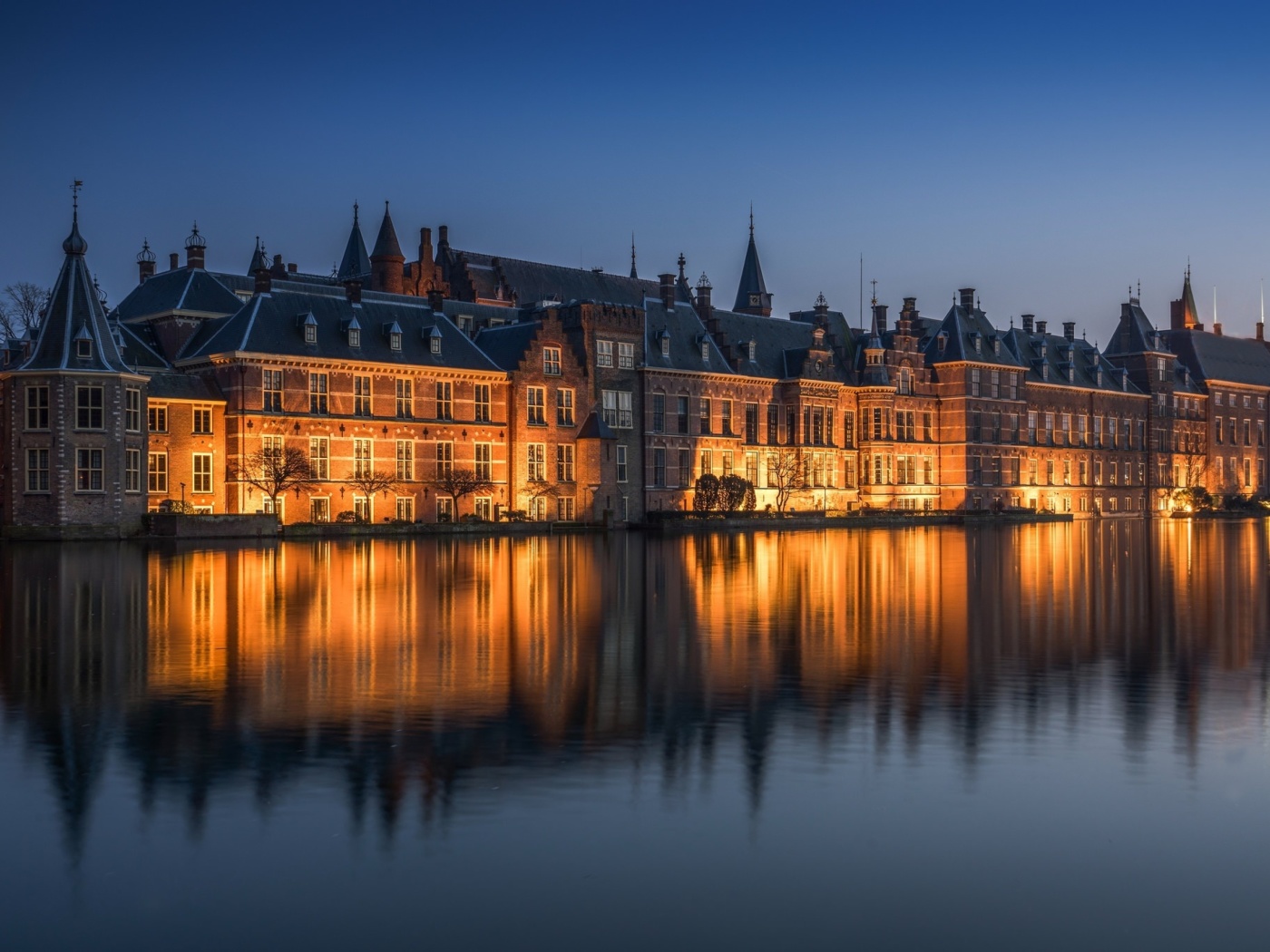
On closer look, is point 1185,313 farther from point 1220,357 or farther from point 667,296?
point 667,296

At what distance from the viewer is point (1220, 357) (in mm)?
129375

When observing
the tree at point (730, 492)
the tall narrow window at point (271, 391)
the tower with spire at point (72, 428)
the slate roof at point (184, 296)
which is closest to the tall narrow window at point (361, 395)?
the tall narrow window at point (271, 391)

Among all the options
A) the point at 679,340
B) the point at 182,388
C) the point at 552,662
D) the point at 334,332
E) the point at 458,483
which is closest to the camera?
the point at 552,662

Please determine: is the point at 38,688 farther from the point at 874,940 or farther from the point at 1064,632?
the point at 1064,632

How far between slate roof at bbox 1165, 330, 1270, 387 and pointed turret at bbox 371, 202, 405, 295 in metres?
71.4

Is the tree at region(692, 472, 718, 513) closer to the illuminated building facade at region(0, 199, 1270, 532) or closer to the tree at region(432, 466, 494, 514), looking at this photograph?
the illuminated building facade at region(0, 199, 1270, 532)

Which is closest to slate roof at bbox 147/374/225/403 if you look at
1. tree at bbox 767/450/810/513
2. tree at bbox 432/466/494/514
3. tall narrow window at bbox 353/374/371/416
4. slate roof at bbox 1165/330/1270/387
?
tall narrow window at bbox 353/374/371/416

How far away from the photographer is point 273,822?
33.4 feet

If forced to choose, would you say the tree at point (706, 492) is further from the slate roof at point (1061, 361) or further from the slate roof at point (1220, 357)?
the slate roof at point (1220, 357)

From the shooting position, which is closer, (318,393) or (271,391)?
(271,391)

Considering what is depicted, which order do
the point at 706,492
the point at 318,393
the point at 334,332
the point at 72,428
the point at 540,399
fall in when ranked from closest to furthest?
the point at 72,428 → the point at 318,393 → the point at 334,332 → the point at 540,399 → the point at 706,492

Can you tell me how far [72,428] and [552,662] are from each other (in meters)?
42.4

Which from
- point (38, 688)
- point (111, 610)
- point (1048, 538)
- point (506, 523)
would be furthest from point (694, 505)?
point (38, 688)

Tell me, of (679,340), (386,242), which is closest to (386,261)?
(386,242)
